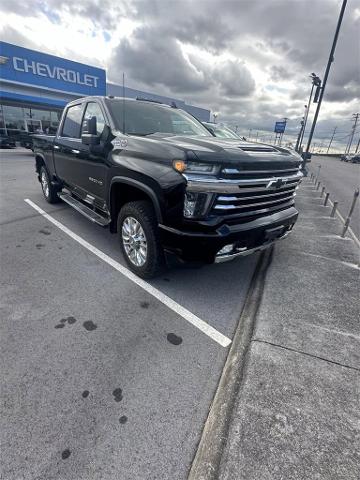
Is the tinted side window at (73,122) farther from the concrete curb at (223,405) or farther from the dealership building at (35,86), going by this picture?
the dealership building at (35,86)

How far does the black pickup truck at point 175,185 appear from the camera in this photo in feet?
8.36

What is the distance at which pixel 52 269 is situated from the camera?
3666 millimetres

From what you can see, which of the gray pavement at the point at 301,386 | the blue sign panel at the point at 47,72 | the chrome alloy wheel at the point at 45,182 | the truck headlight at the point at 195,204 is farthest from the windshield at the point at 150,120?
the blue sign panel at the point at 47,72

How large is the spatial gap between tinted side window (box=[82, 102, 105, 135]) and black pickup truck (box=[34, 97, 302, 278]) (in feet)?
0.05

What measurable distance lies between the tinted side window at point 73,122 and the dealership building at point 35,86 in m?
17.2

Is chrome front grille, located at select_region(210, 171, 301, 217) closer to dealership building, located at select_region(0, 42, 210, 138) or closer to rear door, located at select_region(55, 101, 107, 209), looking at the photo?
rear door, located at select_region(55, 101, 107, 209)

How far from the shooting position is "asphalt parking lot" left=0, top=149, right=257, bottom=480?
1.62 meters

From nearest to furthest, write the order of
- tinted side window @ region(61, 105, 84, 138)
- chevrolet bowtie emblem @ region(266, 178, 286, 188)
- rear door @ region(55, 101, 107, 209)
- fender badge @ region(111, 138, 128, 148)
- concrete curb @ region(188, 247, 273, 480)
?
concrete curb @ region(188, 247, 273, 480) → chevrolet bowtie emblem @ region(266, 178, 286, 188) → fender badge @ region(111, 138, 128, 148) → rear door @ region(55, 101, 107, 209) → tinted side window @ region(61, 105, 84, 138)

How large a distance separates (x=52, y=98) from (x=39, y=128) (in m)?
2.88

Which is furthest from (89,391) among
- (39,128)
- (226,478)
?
(39,128)

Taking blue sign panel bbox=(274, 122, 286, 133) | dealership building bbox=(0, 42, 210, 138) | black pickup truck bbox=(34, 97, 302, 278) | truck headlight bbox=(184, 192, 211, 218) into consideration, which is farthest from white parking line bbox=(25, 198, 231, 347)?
blue sign panel bbox=(274, 122, 286, 133)

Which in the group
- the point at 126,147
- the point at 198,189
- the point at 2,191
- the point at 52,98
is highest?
the point at 52,98

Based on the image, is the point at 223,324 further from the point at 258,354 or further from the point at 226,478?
the point at 226,478

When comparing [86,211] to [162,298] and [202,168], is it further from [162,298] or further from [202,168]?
[202,168]
